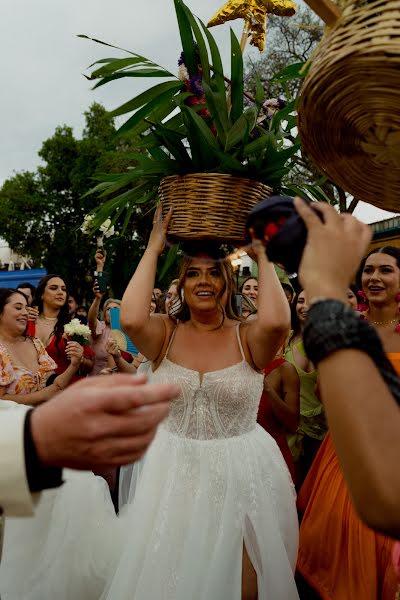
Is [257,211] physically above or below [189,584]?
above

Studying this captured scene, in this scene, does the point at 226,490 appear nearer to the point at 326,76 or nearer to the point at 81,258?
the point at 326,76

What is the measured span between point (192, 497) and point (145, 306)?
3.33 ft

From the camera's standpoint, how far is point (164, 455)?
2.78 meters

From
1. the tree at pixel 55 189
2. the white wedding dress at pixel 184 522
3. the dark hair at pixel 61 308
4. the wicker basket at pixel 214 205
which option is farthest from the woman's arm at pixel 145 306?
the tree at pixel 55 189

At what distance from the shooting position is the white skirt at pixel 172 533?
95.0 inches

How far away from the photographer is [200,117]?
2436 millimetres

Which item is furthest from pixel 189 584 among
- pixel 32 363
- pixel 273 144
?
pixel 32 363

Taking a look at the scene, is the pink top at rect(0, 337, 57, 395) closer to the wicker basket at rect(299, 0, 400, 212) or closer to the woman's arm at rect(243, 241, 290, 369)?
the woman's arm at rect(243, 241, 290, 369)

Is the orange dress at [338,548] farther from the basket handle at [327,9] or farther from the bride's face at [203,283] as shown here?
the basket handle at [327,9]

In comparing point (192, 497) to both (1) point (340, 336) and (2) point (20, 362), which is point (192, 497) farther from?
(2) point (20, 362)

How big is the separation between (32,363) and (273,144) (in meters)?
2.82

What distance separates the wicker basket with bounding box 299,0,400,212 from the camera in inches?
44.2

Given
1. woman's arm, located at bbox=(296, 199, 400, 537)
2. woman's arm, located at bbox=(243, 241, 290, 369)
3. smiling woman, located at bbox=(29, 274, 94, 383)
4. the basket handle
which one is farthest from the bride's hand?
smiling woman, located at bbox=(29, 274, 94, 383)

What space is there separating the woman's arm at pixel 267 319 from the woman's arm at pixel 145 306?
52cm
